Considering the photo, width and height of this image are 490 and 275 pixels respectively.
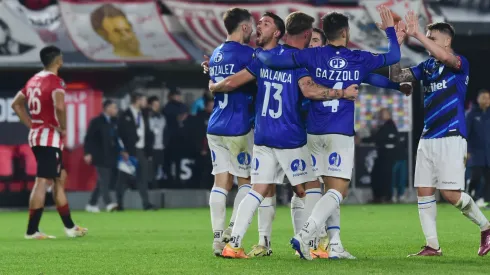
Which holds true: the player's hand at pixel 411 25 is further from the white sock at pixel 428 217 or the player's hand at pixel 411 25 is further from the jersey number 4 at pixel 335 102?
the white sock at pixel 428 217

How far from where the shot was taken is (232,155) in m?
11.1

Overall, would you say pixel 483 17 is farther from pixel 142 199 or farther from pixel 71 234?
pixel 71 234

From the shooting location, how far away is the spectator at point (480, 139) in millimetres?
21906

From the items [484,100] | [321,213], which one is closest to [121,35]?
[484,100]

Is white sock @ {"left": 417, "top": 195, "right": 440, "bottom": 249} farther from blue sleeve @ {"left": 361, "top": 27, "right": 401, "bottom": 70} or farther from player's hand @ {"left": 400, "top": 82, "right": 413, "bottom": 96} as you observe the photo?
blue sleeve @ {"left": 361, "top": 27, "right": 401, "bottom": 70}

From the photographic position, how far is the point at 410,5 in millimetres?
24953

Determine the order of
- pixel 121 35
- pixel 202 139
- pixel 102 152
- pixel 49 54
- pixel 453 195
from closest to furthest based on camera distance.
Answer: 1. pixel 453 195
2. pixel 49 54
3. pixel 102 152
4. pixel 121 35
5. pixel 202 139

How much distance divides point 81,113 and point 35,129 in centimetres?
974

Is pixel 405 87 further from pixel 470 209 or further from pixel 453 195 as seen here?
pixel 470 209

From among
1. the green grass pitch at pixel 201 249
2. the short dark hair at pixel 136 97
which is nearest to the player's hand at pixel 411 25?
the green grass pitch at pixel 201 249

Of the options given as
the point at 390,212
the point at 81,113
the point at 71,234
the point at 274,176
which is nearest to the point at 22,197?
the point at 81,113

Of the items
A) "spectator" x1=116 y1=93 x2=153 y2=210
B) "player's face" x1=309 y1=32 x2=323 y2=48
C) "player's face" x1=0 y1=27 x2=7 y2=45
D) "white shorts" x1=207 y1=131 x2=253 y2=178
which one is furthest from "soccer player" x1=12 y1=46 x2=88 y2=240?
"player's face" x1=0 y1=27 x2=7 y2=45

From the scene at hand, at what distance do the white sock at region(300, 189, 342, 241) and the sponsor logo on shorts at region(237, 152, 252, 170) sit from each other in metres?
1.18

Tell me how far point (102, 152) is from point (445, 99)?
13046 mm
